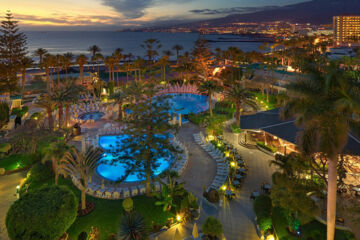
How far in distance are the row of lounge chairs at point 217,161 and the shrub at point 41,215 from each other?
26.3 feet

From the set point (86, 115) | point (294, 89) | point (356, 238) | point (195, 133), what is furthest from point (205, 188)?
point (86, 115)

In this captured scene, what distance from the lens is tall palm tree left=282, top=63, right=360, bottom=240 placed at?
24.8 feet

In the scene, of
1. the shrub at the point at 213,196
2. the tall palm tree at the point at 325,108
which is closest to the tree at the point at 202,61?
the shrub at the point at 213,196

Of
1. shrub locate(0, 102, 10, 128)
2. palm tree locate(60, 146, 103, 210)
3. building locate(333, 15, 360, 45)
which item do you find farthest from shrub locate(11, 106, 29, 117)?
building locate(333, 15, 360, 45)

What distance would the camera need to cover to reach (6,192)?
16062 mm

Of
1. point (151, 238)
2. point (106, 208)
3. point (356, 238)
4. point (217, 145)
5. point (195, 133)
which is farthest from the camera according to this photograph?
point (195, 133)

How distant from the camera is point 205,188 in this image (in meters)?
14.7

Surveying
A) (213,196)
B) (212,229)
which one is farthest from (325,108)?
(213,196)

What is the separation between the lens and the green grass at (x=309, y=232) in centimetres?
1056

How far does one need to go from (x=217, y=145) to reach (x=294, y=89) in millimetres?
13036

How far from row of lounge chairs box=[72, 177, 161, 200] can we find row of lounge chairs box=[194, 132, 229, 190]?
3.73 metres

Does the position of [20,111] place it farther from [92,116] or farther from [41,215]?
[41,215]

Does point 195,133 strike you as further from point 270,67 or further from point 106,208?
point 270,67

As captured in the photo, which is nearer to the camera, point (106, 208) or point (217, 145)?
point (106, 208)
